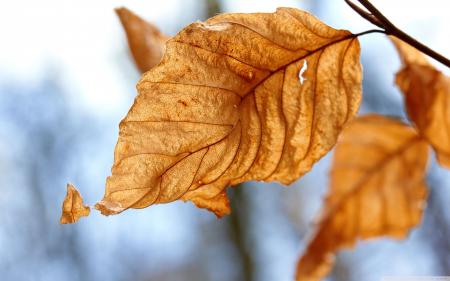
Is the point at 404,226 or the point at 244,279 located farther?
the point at 244,279

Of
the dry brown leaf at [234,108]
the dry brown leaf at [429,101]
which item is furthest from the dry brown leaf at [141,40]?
the dry brown leaf at [429,101]

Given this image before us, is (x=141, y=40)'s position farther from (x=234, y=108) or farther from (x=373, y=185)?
(x=373, y=185)

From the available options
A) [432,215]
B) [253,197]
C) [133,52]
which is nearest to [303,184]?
[253,197]

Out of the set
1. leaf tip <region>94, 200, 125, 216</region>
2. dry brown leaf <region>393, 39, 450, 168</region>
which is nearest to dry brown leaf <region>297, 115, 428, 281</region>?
dry brown leaf <region>393, 39, 450, 168</region>

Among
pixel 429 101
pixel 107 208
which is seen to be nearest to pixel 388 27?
pixel 429 101

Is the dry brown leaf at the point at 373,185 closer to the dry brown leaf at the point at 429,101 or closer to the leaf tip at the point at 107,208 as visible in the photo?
the dry brown leaf at the point at 429,101

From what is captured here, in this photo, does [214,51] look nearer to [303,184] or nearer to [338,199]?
[338,199]
